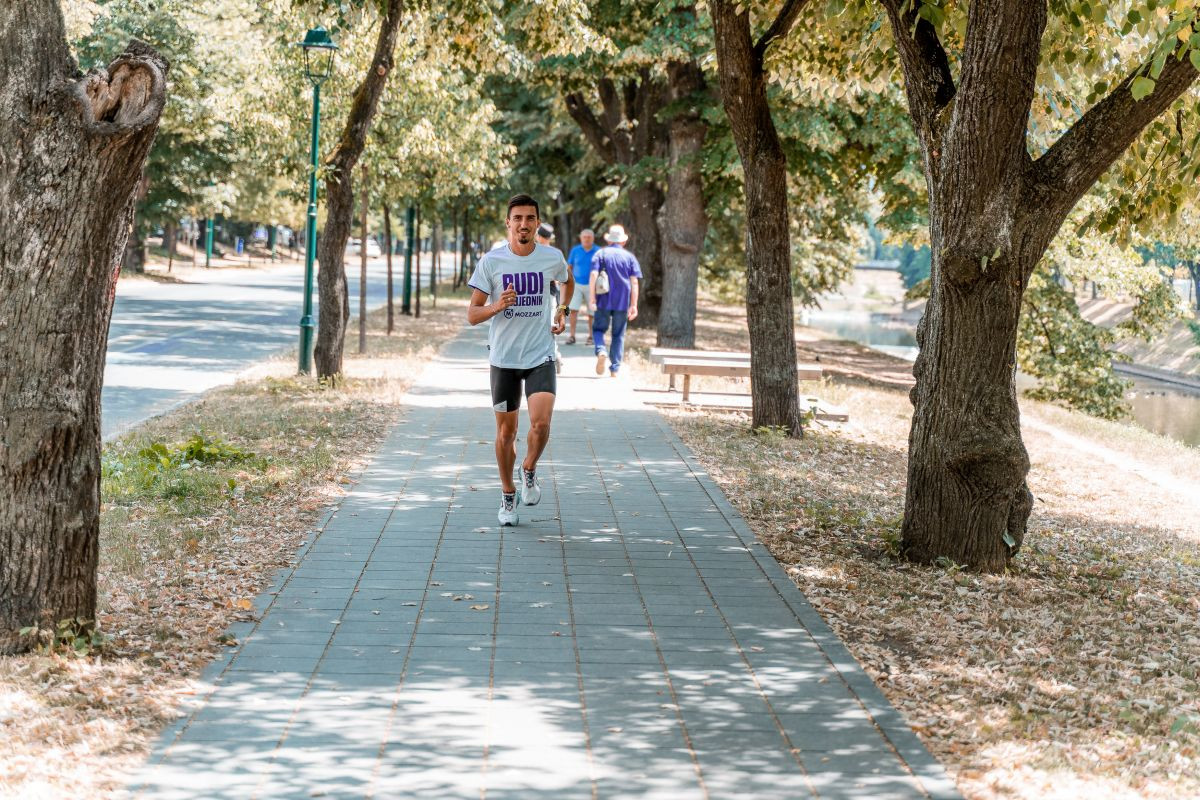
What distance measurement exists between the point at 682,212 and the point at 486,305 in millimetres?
16470

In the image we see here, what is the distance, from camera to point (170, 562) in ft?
24.1

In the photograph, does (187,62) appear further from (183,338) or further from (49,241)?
(49,241)

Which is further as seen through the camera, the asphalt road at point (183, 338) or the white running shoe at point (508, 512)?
the asphalt road at point (183, 338)

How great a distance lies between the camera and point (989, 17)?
7363 millimetres

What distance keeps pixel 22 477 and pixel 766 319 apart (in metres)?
8.49

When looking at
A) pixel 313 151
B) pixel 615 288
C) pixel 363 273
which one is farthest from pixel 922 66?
pixel 363 273

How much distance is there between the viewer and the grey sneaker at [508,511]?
8.49 metres

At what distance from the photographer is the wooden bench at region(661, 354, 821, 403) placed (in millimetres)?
15453

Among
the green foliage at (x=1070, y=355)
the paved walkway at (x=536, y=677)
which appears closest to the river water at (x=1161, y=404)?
the green foliage at (x=1070, y=355)

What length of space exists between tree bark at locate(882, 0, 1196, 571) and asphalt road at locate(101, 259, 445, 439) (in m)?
7.74

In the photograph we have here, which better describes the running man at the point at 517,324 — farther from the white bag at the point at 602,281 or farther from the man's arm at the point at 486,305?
the white bag at the point at 602,281

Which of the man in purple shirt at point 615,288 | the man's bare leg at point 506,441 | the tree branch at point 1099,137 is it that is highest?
the tree branch at point 1099,137

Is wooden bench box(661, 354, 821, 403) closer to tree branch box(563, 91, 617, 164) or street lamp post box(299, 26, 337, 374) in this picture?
street lamp post box(299, 26, 337, 374)

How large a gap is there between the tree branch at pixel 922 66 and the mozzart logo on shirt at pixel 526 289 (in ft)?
7.89
